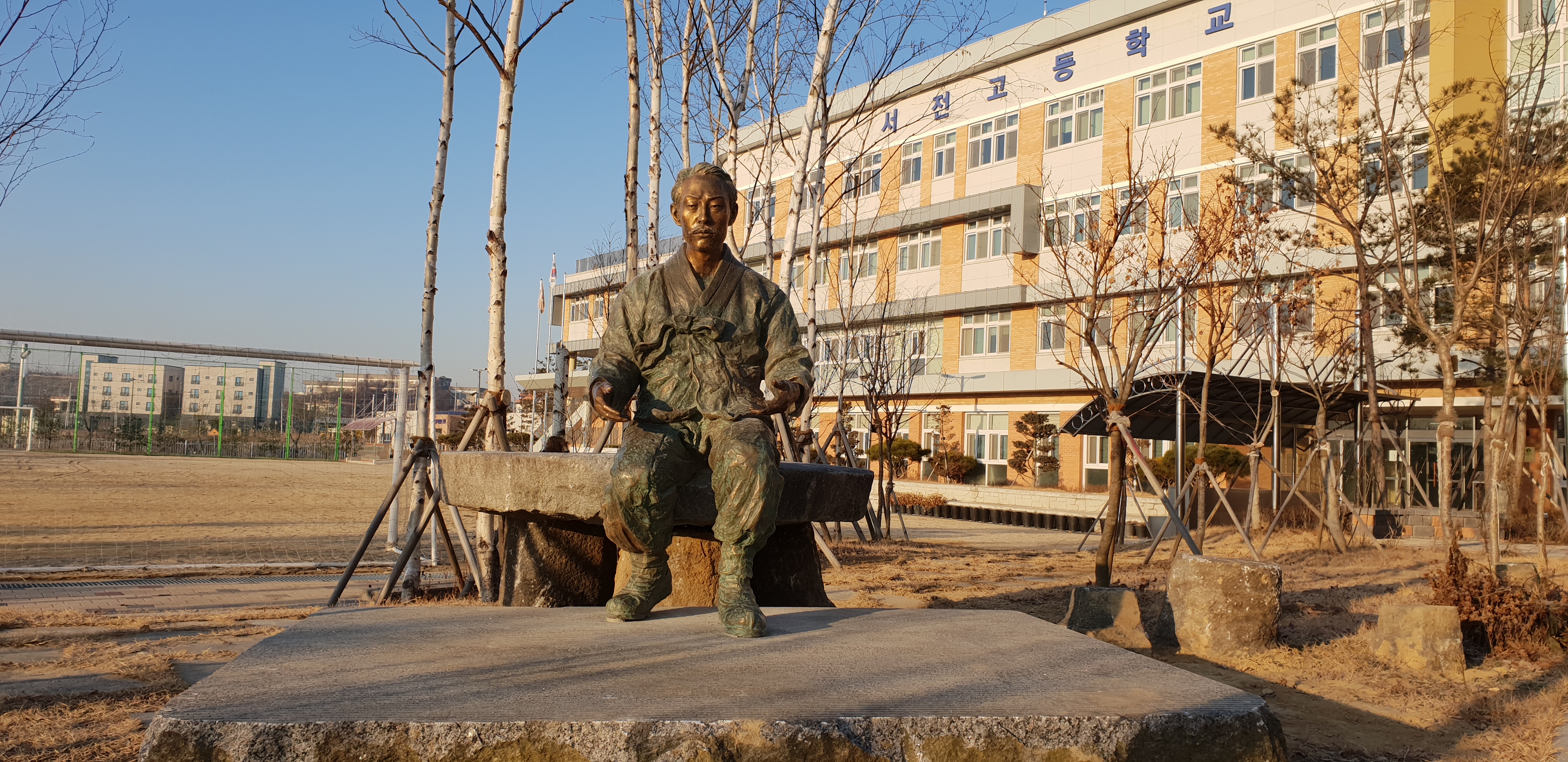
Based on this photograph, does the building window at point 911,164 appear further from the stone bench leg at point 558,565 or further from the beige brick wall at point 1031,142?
the stone bench leg at point 558,565

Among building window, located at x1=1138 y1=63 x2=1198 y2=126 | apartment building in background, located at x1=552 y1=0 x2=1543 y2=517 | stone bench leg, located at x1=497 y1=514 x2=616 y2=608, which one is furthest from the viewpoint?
building window, located at x1=1138 y1=63 x2=1198 y2=126

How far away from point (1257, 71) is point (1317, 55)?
1386mm

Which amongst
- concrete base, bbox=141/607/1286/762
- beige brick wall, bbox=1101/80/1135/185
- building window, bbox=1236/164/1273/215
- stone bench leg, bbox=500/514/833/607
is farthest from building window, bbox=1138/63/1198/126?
concrete base, bbox=141/607/1286/762

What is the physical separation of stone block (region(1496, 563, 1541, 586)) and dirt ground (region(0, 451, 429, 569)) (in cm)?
1040

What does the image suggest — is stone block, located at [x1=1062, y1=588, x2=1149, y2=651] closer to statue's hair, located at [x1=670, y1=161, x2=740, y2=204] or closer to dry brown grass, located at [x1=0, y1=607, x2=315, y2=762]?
statue's hair, located at [x1=670, y1=161, x2=740, y2=204]

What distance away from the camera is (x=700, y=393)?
4371mm

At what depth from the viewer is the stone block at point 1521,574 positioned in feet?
23.7

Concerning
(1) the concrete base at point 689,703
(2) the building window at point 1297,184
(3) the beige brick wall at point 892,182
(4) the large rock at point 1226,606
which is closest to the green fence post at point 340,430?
(3) the beige brick wall at point 892,182

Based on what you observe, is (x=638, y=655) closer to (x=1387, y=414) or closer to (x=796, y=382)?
(x=796, y=382)

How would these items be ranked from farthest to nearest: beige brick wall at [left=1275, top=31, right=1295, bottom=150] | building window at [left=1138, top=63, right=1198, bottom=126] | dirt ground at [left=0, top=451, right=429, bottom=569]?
building window at [left=1138, top=63, right=1198, bottom=126] → beige brick wall at [left=1275, top=31, right=1295, bottom=150] → dirt ground at [left=0, top=451, right=429, bottom=569]

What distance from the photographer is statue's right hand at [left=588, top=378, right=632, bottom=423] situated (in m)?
4.30

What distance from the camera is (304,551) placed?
1199 centimetres

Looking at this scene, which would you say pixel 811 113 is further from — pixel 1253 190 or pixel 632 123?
pixel 1253 190

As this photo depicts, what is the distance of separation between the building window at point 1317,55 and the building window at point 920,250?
1113 cm
